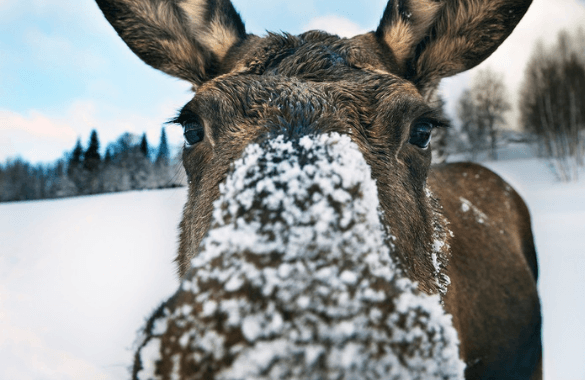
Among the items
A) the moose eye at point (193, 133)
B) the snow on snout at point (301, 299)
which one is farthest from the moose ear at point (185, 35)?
the snow on snout at point (301, 299)

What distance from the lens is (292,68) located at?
2.65m

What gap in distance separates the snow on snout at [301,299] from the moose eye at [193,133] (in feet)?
4.03

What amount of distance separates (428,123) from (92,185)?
1661cm

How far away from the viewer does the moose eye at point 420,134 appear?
103 inches

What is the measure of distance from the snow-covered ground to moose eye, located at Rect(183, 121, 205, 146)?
3.65ft

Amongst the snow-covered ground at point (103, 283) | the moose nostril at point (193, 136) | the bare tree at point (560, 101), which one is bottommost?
the snow-covered ground at point (103, 283)

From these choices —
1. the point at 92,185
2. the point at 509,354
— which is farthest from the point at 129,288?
the point at 509,354

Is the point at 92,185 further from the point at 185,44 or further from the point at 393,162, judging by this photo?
the point at 393,162

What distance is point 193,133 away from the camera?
265 centimetres

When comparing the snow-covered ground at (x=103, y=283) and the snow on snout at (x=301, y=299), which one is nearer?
the snow on snout at (x=301, y=299)

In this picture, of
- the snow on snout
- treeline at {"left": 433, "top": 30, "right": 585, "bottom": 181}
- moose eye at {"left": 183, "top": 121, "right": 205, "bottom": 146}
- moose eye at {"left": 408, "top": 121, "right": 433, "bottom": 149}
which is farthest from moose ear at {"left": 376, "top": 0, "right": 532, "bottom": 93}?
treeline at {"left": 433, "top": 30, "right": 585, "bottom": 181}

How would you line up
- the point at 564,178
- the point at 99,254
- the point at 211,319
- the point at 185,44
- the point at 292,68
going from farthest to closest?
the point at 564,178 < the point at 99,254 < the point at 185,44 < the point at 292,68 < the point at 211,319

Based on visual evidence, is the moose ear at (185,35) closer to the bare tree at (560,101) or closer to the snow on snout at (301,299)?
the snow on snout at (301,299)

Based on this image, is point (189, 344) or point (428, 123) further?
point (428, 123)
